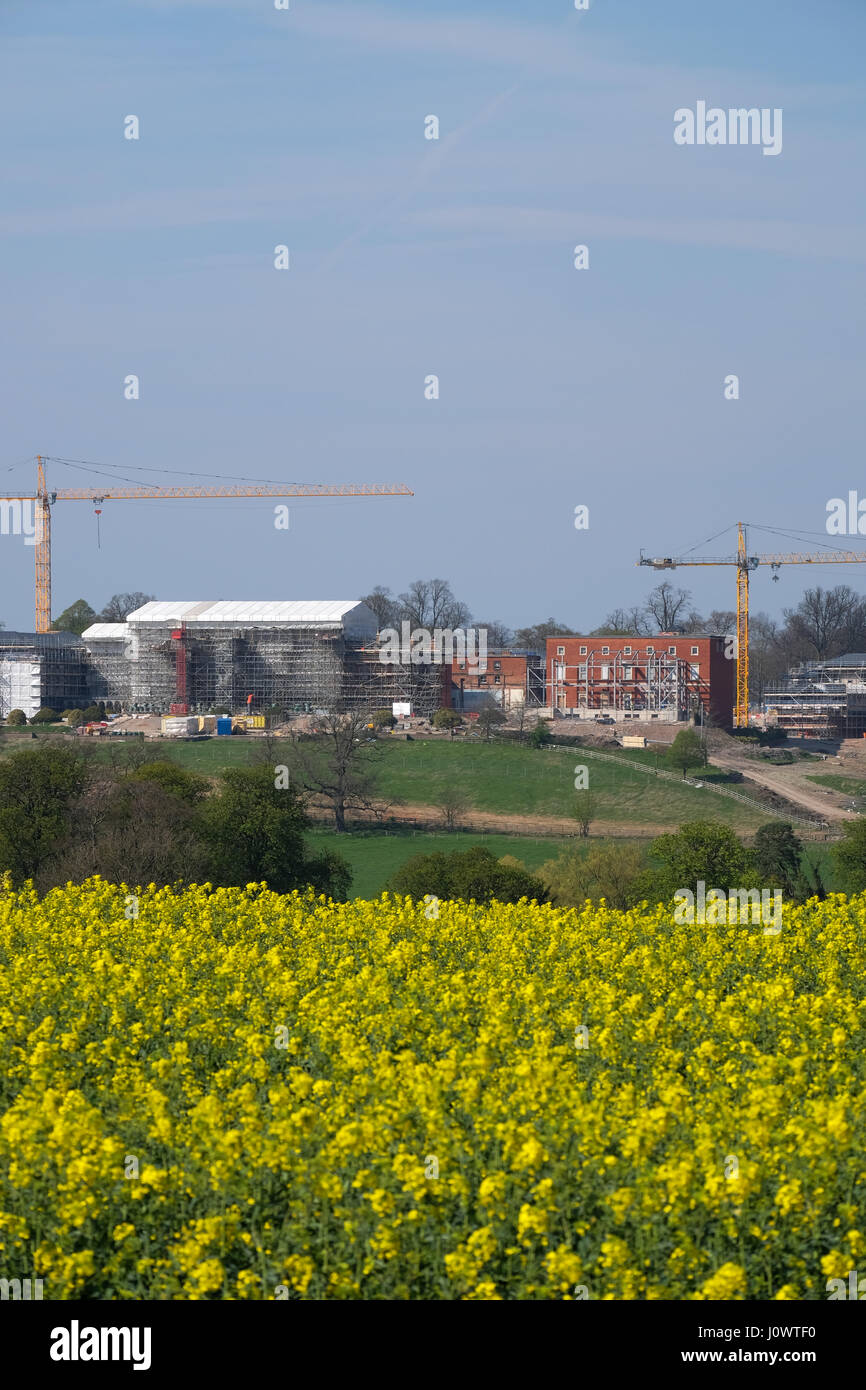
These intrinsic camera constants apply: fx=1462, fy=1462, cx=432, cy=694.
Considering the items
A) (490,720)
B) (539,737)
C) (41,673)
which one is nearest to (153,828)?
(539,737)

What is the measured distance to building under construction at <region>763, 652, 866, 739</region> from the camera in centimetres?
13288

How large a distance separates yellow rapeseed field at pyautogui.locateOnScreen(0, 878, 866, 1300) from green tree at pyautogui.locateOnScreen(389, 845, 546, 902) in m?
28.1

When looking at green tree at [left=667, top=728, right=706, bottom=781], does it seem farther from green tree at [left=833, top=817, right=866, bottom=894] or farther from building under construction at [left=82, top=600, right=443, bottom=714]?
green tree at [left=833, top=817, right=866, bottom=894]

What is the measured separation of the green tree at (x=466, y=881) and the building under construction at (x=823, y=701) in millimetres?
87726

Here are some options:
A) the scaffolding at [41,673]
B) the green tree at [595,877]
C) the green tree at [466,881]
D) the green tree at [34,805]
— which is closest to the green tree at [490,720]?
the scaffolding at [41,673]

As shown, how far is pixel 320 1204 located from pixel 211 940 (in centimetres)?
1110

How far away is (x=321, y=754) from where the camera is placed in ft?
281

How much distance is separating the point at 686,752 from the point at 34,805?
55.7 meters

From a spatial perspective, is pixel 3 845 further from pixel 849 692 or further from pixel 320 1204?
pixel 849 692

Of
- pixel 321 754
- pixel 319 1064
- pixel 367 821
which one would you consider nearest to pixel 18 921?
pixel 319 1064

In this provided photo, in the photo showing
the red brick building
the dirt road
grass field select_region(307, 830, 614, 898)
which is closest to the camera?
grass field select_region(307, 830, 614, 898)

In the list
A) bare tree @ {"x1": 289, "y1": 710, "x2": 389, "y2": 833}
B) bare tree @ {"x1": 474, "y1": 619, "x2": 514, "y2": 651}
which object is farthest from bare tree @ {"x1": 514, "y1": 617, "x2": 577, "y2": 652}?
bare tree @ {"x1": 289, "y1": 710, "x2": 389, "y2": 833}
